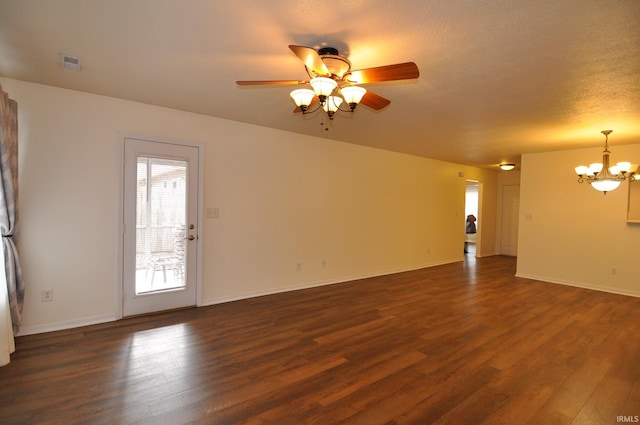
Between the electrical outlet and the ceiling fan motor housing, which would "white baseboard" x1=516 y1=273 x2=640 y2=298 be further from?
the electrical outlet

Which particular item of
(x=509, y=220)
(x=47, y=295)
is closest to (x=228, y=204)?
(x=47, y=295)

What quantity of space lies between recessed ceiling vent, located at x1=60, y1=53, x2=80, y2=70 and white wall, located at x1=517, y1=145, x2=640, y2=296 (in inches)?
276

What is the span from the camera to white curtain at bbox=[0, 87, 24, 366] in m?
2.55

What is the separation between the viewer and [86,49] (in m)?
2.36

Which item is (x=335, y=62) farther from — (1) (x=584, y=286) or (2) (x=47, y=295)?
(1) (x=584, y=286)

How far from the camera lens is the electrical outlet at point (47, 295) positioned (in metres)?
3.20

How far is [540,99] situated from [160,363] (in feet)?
14.1

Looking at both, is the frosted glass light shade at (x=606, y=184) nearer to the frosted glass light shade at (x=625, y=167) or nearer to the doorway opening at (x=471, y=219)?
the frosted glass light shade at (x=625, y=167)

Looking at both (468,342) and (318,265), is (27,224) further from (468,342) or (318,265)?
(468,342)

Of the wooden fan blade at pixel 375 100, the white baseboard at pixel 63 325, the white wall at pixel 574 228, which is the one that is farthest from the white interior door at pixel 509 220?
the white baseboard at pixel 63 325

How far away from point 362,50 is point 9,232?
10.9 feet

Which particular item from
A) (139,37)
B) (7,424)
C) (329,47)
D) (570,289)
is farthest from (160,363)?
(570,289)

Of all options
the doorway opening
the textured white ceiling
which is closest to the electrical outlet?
the textured white ceiling

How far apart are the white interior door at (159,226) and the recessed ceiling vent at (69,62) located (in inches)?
40.1
